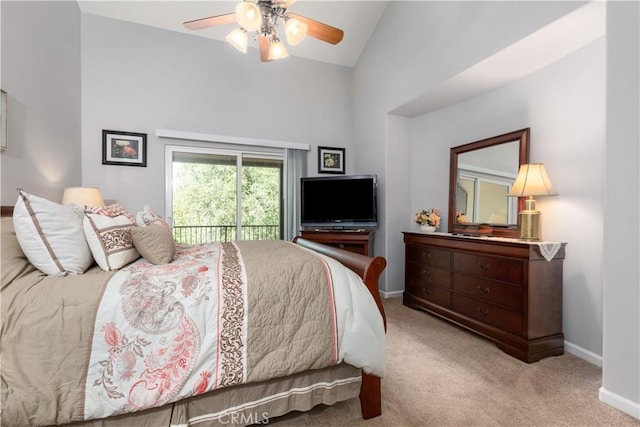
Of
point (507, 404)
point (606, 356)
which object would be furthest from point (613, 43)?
point (507, 404)

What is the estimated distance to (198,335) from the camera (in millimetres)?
1207

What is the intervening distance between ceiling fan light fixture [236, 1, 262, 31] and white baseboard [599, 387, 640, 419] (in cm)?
299

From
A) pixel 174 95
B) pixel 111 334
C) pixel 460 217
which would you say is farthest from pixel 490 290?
pixel 174 95

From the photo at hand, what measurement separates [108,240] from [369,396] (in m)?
1.55

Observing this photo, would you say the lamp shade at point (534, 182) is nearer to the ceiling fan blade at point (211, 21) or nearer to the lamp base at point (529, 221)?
the lamp base at point (529, 221)

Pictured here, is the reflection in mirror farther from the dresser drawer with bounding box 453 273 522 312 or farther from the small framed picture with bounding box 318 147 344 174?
the small framed picture with bounding box 318 147 344 174

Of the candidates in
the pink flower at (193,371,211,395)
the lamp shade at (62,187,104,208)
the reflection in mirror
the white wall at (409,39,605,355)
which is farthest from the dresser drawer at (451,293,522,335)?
the lamp shade at (62,187,104,208)

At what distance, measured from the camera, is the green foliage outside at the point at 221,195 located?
12.3 feet

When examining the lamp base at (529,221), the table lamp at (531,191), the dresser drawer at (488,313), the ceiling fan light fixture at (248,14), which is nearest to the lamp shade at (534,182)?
the table lamp at (531,191)

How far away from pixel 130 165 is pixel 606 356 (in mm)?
4437

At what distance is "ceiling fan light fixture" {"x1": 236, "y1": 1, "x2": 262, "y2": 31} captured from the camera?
1844mm

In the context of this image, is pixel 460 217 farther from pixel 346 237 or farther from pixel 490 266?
pixel 346 237

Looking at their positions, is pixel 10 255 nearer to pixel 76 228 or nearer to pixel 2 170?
pixel 76 228

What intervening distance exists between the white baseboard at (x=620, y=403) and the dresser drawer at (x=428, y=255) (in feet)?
4.38
